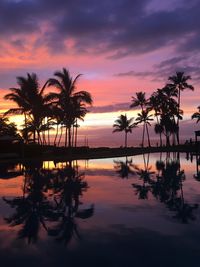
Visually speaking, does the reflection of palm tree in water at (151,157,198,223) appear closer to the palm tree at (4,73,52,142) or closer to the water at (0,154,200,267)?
the water at (0,154,200,267)

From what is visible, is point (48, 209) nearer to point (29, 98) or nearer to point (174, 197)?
point (174, 197)

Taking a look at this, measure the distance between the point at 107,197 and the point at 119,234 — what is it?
5597 mm

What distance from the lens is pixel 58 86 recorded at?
130 ft

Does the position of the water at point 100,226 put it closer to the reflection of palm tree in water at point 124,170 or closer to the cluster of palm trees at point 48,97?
the reflection of palm tree in water at point 124,170

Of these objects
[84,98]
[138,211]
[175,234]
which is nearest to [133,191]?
[138,211]

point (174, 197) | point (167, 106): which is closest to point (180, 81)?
point (167, 106)

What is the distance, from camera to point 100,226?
927 centimetres

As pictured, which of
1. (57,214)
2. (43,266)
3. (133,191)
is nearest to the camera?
(43,266)

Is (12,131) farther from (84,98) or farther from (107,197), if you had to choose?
(107,197)

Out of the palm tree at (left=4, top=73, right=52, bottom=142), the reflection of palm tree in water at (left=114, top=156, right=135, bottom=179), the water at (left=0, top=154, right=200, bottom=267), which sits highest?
the palm tree at (left=4, top=73, right=52, bottom=142)

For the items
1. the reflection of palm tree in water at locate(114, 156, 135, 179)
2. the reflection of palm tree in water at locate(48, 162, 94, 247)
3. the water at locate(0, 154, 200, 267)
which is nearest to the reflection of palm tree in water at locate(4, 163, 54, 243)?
the water at locate(0, 154, 200, 267)

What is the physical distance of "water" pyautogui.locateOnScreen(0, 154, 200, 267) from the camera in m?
6.79

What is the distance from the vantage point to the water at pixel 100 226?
679 centimetres

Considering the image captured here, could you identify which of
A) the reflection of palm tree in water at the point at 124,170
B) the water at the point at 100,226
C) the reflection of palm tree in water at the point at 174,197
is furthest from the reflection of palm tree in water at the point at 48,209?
the reflection of palm tree in water at the point at 124,170
